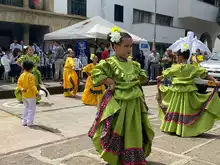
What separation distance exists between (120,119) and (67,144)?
176cm

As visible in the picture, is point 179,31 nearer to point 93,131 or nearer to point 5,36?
point 5,36

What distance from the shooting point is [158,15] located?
2634cm

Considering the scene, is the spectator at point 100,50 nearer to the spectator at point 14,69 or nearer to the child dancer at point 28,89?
the spectator at point 14,69

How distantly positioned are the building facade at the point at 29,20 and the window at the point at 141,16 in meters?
5.82

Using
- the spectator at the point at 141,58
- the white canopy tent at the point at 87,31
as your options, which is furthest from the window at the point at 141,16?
the white canopy tent at the point at 87,31

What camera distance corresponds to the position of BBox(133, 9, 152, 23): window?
24.2 meters

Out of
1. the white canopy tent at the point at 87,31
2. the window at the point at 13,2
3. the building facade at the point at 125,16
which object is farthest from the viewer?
the building facade at the point at 125,16

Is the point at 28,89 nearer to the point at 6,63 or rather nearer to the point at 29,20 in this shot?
the point at 6,63

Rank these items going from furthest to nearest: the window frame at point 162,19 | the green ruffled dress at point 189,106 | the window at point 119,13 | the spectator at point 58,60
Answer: the window frame at point 162,19 → the window at point 119,13 → the spectator at point 58,60 → the green ruffled dress at point 189,106

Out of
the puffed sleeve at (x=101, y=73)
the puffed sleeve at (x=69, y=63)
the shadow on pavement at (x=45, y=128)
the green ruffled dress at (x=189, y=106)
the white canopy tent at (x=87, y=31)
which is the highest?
the white canopy tent at (x=87, y=31)

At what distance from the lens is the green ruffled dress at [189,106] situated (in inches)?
227

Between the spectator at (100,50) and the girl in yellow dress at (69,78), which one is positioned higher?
the spectator at (100,50)

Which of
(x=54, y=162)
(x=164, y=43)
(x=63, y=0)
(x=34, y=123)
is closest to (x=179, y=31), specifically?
(x=164, y=43)

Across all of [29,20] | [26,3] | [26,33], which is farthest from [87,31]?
[26,33]
